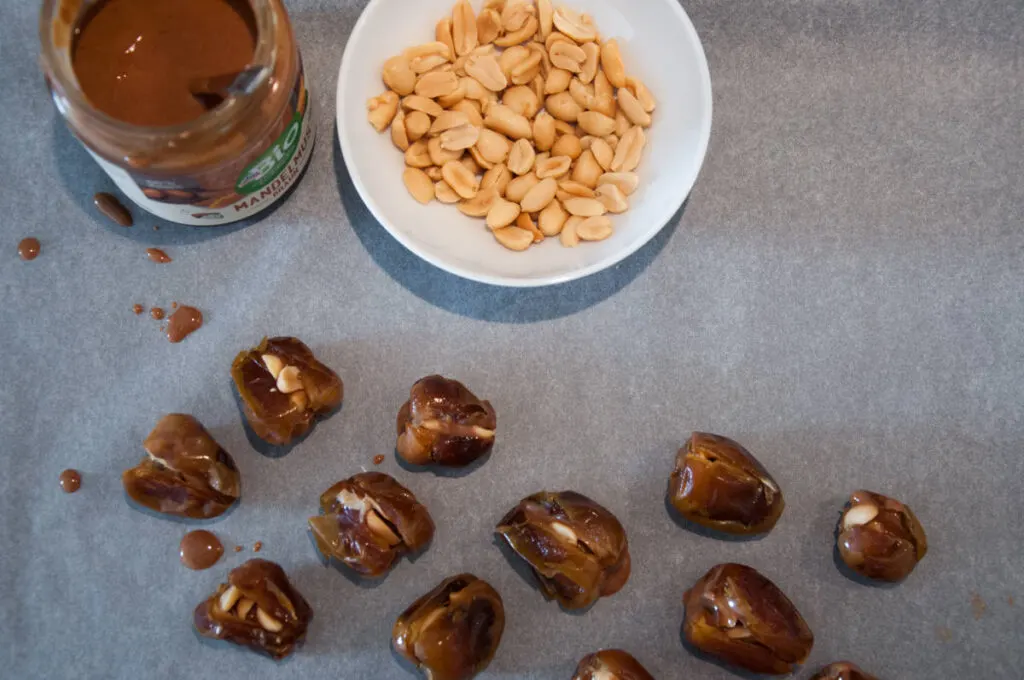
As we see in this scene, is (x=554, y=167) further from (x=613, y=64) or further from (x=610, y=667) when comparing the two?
(x=610, y=667)

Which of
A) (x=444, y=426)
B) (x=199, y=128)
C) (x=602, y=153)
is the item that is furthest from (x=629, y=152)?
(x=199, y=128)

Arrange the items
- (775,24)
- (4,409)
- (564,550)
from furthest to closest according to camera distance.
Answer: (775,24) < (4,409) < (564,550)

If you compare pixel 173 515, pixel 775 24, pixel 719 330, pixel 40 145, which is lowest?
pixel 173 515

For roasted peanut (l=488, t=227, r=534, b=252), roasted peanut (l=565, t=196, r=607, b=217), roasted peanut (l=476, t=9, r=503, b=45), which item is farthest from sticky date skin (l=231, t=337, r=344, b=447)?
Result: roasted peanut (l=476, t=9, r=503, b=45)

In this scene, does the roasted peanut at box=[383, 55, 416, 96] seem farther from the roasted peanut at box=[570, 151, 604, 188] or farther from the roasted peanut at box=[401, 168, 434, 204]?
the roasted peanut at box=[570, 151, 604, 188]

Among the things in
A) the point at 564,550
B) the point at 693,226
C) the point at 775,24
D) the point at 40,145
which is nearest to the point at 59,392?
the point at 40,145

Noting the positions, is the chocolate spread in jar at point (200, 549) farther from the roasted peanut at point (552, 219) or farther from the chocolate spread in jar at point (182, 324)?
the roasted peanut at point (552, 219)

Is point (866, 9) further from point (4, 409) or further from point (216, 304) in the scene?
point (4, 409)
